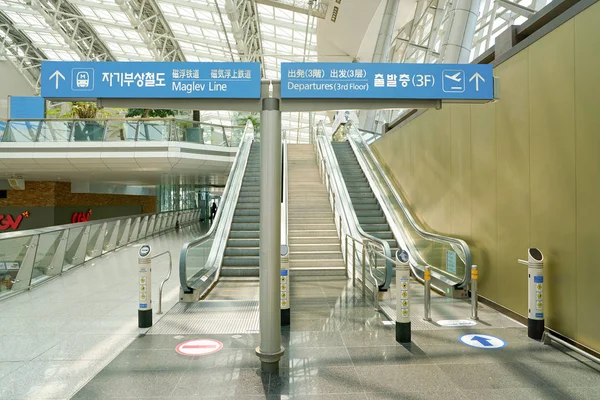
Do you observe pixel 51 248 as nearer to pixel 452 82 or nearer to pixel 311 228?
pixel 311 228

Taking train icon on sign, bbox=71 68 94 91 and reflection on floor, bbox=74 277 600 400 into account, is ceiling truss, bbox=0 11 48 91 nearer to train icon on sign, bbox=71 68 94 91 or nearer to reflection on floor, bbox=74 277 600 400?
train icon on sign, bbox=71 68 94 91

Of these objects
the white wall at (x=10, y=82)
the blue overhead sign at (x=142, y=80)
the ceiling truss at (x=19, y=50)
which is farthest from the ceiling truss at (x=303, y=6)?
the white wall at (x=10, y=82)

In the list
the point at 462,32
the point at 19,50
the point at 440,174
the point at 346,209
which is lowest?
the point at 346,209

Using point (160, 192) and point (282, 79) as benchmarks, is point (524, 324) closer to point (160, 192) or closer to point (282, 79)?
point (282, 79)

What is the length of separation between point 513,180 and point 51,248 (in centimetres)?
858

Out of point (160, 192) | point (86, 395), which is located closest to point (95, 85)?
point (86, 395)

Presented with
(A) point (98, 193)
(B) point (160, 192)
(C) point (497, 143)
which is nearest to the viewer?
(C) point (497, 143)

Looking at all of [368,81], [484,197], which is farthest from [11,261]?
[484,197]

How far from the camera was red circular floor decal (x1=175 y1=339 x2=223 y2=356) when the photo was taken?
427 centimetres

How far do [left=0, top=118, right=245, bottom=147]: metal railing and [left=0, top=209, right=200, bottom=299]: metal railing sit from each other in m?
3.95

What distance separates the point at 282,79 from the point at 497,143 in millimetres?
3709

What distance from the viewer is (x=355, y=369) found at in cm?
382

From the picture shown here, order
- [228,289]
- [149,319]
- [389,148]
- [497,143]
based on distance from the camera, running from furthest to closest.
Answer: [389,148], [228,289], [497,143], [149,319]

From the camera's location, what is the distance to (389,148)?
1238cm
